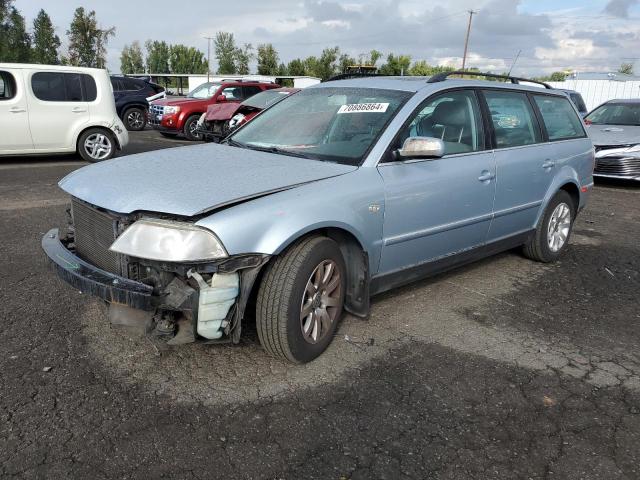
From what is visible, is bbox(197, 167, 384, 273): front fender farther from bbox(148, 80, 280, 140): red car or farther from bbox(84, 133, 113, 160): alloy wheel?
bbox(148, 80, 280, 140): red car

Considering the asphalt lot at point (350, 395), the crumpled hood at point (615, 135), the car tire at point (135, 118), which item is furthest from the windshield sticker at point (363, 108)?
the car tire at point (135, 118)

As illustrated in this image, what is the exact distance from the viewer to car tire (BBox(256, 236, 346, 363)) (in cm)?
301

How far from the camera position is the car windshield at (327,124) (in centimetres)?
374

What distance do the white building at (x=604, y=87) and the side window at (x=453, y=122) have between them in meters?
28.6

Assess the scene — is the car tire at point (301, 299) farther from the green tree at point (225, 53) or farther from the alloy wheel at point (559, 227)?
the green tree at point (225, 53)

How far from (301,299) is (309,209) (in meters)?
0.50

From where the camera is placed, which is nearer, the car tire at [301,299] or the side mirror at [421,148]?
the car tire at [301,299]

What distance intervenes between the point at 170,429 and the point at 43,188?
22.5 feet

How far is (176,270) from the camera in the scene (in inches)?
110

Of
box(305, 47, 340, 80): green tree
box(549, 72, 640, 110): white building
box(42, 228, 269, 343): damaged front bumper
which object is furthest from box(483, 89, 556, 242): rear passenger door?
box(305, 47, 340, 80): green tree

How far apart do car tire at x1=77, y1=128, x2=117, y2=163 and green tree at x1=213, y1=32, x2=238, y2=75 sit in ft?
228

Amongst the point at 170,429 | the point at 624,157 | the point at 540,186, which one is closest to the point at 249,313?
the point at 170,429

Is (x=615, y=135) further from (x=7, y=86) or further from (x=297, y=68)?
(x=297, y=68)

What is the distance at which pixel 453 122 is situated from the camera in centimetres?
430
